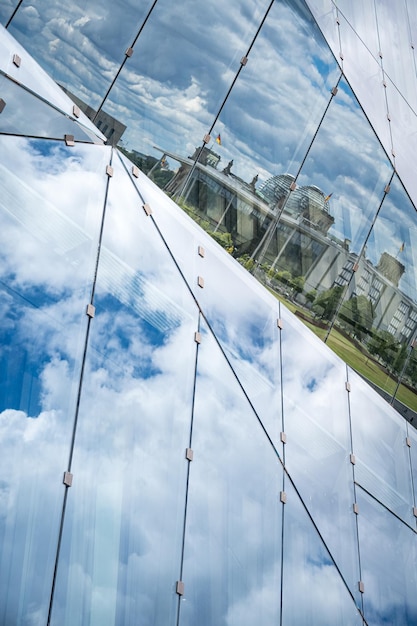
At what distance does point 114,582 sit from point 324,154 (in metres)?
8.08

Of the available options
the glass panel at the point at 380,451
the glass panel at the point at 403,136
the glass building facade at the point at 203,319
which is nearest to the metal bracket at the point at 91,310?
the glass building facade at the point at 203,319

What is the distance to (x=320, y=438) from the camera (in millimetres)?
12164

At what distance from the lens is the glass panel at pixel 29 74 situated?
892 centimetres

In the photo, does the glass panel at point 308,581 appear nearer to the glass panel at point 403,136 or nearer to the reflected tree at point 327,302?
the reflected tree at point 327,302

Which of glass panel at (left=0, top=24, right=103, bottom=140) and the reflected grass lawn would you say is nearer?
glass panel at (left=0, top=24, right=103, bottom=140)

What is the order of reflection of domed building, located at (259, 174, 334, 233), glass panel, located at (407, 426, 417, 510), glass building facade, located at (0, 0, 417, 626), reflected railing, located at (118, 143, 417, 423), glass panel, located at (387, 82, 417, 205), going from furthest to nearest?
glass panel, located at (387, 82, 417, 205), glass panel, located at (407, 426, 417, 510), reflection of domed building, located at (259, 174, 334, 233), reflected railing, located at (118, 143, 417, 423), glass building facade, located at (0, 0, 417, 626)

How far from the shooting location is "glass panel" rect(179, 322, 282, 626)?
9.27 m

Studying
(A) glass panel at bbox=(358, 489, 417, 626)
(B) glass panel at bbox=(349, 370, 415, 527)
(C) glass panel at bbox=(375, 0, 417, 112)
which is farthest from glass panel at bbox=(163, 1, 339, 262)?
(A) glass panel at bbox=(358, 489, 417, 626)

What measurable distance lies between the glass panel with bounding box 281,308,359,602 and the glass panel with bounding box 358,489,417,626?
33cm

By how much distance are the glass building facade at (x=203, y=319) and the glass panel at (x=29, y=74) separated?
0.03m

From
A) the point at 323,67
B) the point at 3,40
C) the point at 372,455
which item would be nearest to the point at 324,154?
the point at 323,67

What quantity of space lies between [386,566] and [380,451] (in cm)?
200

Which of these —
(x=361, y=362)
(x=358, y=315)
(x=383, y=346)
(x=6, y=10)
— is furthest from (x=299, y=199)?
(x=6, y=10)

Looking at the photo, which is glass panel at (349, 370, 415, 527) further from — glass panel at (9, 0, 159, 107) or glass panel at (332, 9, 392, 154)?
glass panel at (9, 0, 159, 107)
